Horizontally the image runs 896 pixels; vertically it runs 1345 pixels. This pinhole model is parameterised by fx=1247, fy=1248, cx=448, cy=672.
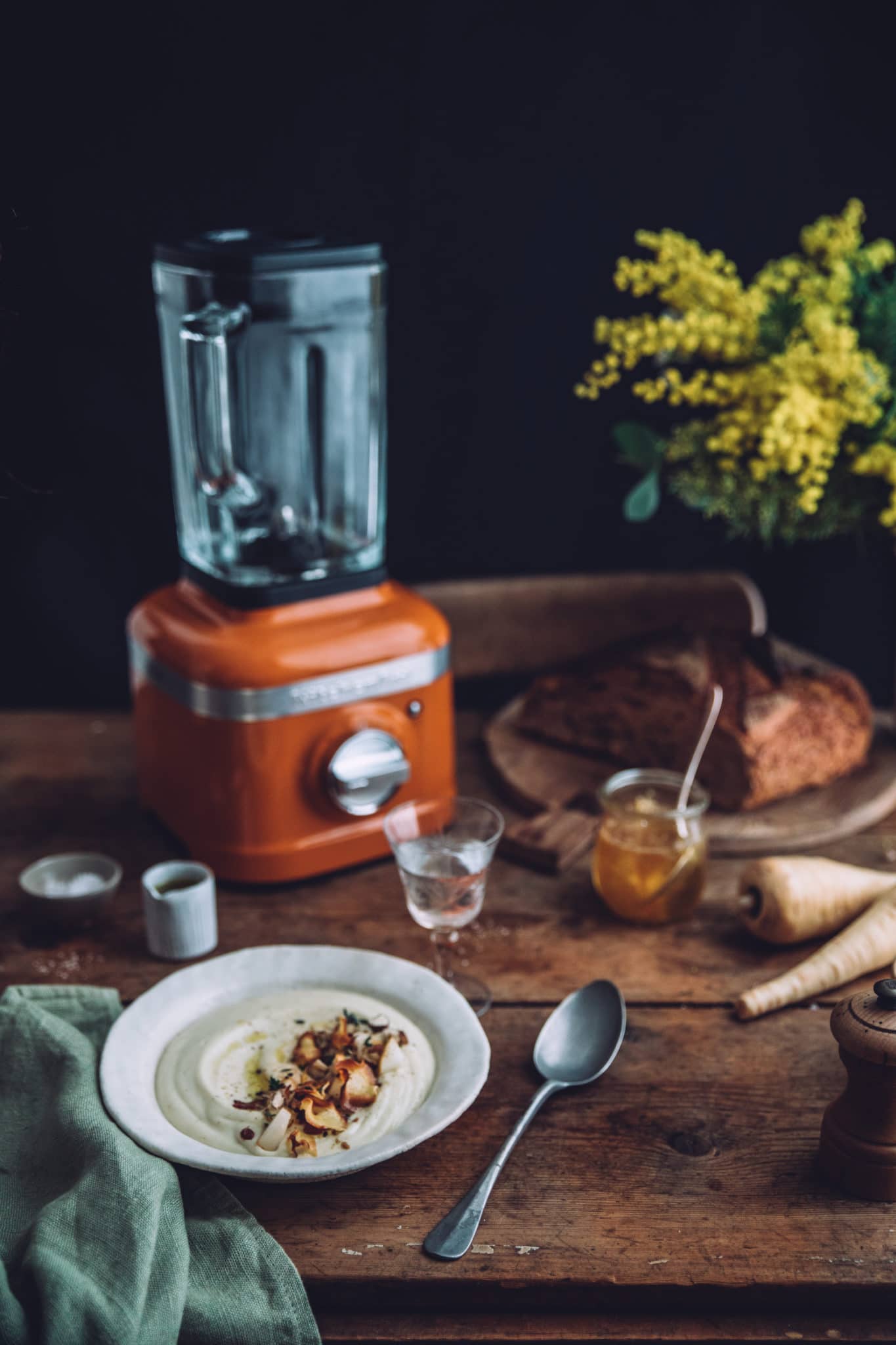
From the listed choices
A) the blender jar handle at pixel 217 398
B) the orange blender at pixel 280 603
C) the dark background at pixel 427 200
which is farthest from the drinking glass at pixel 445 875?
the dark background at pixel 427 200

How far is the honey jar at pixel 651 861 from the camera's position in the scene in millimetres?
1344

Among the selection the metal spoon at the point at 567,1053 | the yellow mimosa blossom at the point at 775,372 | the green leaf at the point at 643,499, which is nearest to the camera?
the metal spoon at the point at 567,1053

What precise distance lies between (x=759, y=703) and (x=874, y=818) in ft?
0.66

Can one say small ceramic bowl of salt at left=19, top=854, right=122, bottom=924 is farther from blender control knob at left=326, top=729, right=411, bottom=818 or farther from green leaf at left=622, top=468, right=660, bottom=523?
green leaf at left=622, top=468, right=660, bottom=523

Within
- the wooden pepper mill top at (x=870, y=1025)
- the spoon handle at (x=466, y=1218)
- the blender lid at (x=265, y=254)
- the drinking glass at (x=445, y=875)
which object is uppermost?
the blender lid at (x=265, y=254)

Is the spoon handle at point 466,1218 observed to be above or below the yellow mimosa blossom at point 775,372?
below

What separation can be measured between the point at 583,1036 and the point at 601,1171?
0.52ft

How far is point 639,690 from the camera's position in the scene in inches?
66.0

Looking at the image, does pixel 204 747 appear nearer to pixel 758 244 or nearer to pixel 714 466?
pixel 714 466

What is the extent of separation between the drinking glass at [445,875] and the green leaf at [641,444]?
556mm

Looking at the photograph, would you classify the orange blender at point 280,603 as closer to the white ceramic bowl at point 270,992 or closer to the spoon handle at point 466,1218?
the white ceramic bowl at point 270,992

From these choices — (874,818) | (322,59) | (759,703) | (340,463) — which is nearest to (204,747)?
(340,463)

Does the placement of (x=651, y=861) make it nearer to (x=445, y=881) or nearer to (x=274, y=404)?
(x=445, y=881)

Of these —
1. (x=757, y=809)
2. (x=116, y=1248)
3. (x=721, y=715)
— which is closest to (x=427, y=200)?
(x=721, y=715)
